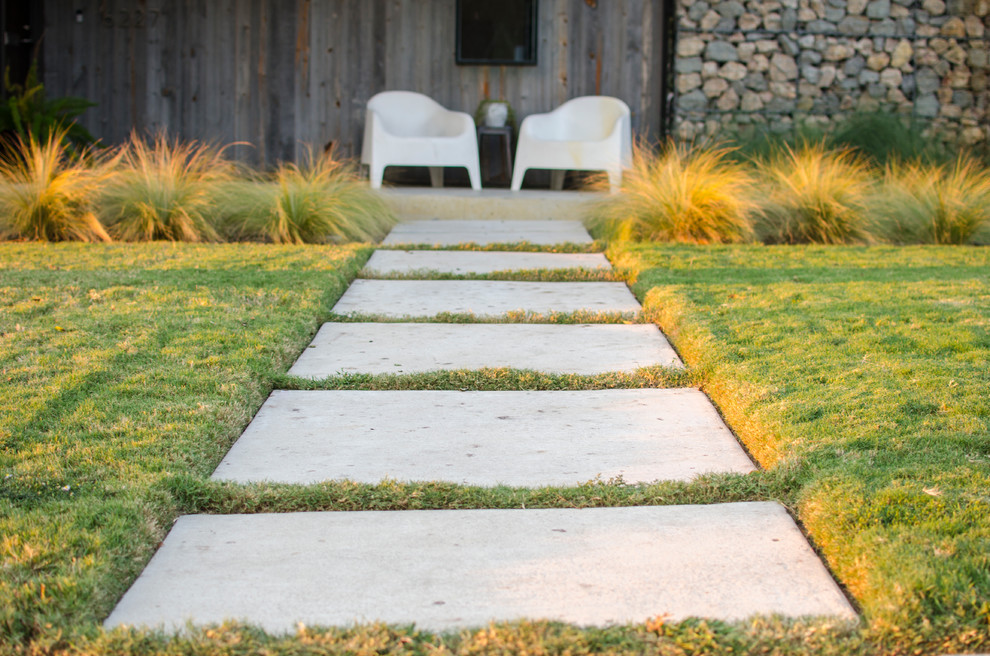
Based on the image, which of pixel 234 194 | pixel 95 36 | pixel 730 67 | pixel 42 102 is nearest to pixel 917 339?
pixel 234 194

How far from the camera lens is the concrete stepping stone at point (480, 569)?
131 centimetres

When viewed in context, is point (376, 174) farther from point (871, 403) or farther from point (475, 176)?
point (871, 403)

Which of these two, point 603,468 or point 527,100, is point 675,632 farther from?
point 527,100

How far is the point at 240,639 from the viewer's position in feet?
4.00

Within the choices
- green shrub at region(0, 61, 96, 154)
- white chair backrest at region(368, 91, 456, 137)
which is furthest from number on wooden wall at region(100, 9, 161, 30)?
white chair backrest at region(368, 91, 456, 137)

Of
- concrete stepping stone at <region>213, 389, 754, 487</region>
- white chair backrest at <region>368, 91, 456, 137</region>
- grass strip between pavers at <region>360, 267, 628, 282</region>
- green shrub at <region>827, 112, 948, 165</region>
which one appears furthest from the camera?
white chair backrest at <region>368, 91, 456, 137</region>

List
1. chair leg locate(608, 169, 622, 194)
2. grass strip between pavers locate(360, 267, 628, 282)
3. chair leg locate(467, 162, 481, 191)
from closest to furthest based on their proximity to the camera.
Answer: grass strip between pavers locate(360, 267, 628, 282), chair leg locate(608, 169, 622, 194), chair leg locate(467, 162, 481, 191)

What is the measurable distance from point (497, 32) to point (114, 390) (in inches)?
243

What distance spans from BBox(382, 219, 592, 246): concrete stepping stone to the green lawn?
1.23m

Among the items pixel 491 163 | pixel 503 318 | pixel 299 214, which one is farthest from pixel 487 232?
pixel 491 163

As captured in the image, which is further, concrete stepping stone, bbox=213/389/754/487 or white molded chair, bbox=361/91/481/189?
white molded chair, bbox=361/91/481/189

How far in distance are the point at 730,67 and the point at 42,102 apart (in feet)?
17.5

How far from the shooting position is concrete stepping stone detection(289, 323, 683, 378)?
259cm

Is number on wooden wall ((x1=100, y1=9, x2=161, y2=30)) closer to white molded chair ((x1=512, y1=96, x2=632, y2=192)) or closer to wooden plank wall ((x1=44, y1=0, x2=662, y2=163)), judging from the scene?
wooden plank wall ((x1=44, y1=0, x2=662, y2=163))
